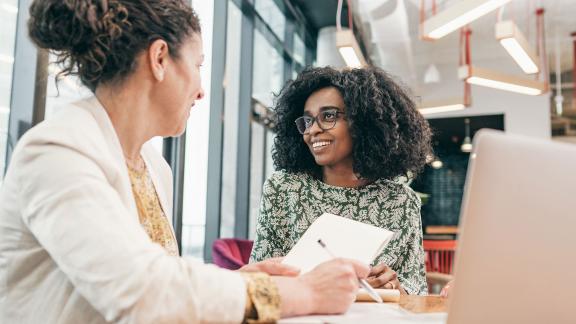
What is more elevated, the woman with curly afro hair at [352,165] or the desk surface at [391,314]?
the woman with curly afro hair at [352,165]

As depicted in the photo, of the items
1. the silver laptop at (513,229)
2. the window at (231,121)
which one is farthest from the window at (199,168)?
the silver laptop at (513,229)

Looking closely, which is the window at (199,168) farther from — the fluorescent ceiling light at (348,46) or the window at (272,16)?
the window at (272,16)

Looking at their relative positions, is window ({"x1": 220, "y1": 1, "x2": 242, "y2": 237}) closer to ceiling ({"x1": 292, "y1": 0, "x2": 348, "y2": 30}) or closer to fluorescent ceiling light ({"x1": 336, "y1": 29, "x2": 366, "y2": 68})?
fluorescent ceiling light ({"x1": 336, "y1": 29, "x2": 366, "y2": 68})

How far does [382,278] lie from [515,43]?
2666mm

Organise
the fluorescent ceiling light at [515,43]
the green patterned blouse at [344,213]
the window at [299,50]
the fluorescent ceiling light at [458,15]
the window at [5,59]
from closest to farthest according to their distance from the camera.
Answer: the green patterned blouse at [344,213] → the window at [5,59] → the fluorescent ceiling light at [458,15] → the fluorescent ceiling light at [515,43] → the window at [299,50]

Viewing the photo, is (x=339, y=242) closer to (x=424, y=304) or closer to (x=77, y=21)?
(x=424, y=304)

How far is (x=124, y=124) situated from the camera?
3.69 feet

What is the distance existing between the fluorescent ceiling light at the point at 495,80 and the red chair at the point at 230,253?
2.46 meters

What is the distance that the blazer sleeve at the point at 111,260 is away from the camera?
2.53 ft

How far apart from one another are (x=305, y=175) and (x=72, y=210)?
137cm

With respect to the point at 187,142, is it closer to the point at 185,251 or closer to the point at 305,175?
the point at 185,251

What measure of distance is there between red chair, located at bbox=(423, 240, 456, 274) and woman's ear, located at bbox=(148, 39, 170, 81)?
380cm

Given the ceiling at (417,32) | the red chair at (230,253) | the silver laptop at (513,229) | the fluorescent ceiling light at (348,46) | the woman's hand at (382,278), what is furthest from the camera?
the ceiling at (417,32)

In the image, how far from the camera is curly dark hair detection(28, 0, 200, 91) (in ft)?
3.39
